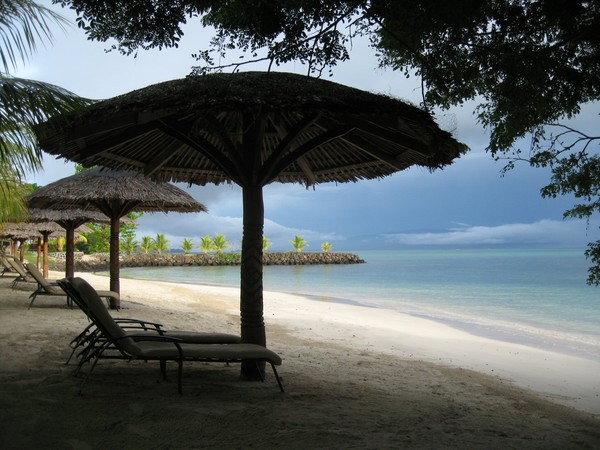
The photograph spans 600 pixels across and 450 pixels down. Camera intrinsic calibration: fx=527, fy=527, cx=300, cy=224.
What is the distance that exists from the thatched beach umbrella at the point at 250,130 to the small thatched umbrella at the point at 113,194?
355 centimetres

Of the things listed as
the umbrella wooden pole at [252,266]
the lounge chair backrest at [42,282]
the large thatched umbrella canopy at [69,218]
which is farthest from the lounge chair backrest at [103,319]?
the large thatched umbrella canopy at [69,218]

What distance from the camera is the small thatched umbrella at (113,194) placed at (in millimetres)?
10102

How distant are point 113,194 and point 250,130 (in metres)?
5.79

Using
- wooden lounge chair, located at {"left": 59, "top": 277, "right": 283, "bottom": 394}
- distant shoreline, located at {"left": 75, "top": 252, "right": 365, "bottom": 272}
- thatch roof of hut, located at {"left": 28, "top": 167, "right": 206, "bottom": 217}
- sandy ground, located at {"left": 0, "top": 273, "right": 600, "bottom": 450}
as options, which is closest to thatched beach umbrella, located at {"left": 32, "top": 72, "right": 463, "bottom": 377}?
wooden lounge chair, located at {"left": 59, "top": 277, "right": 283, "bottom": 394}

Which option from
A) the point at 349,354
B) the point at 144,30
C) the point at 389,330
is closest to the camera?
the point at 144,30

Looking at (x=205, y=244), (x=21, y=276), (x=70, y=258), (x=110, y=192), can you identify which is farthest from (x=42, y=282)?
(x=205, y=244)

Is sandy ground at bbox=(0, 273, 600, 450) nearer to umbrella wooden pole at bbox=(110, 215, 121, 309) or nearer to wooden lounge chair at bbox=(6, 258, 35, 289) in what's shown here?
umbrella wooden pole at bbox=(110, 215, 121, 309)

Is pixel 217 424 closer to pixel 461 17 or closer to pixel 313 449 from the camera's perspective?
pixel 313 449

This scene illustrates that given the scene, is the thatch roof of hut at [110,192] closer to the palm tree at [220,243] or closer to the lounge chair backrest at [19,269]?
the lounge chair backrest at [19,269]

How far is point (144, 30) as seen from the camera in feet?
18.6

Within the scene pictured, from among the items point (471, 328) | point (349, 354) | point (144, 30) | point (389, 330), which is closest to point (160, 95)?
point (144, 30)

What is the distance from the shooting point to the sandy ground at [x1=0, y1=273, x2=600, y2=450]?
3.49 metres

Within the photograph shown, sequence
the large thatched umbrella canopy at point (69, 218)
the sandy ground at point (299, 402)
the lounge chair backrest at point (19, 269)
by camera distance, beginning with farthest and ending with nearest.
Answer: the large thatched umbrella canopy at point (69, 218), the lounge chair backrest at point (19, 269), the sandy ground at point (299, 402)

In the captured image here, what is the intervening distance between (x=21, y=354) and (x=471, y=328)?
1171 cm
